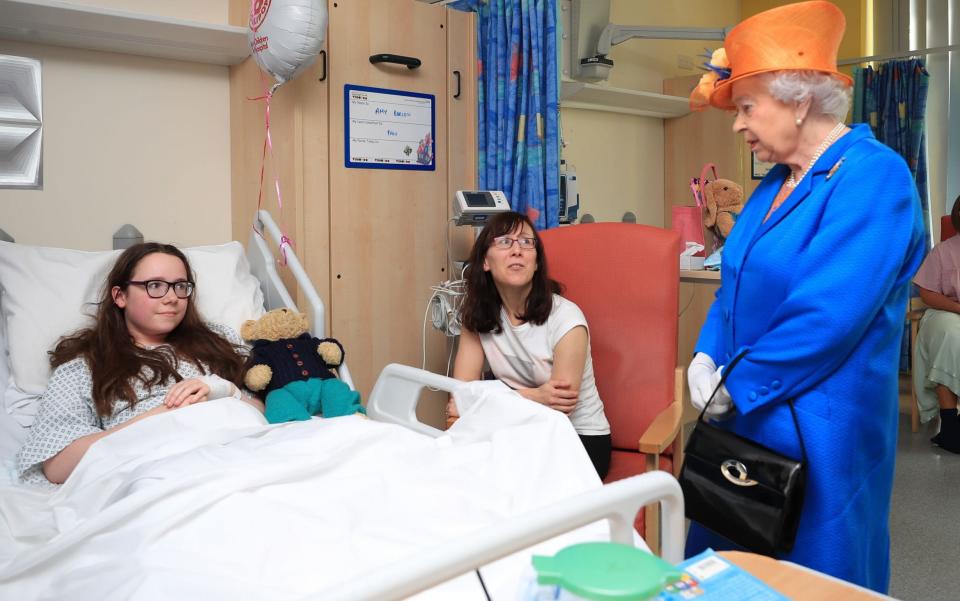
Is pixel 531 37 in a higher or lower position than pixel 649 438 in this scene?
higher

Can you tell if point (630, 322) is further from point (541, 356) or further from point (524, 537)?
point (524, 537)

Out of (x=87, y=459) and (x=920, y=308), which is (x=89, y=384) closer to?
(x=87, y=459)

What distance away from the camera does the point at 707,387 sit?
1731mm

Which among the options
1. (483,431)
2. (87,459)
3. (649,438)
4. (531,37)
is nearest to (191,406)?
(87,459)

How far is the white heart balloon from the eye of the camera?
2.32 meters

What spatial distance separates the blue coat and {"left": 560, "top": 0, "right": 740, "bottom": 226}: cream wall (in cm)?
290

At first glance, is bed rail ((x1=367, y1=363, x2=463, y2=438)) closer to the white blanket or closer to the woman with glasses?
the woman with glasses

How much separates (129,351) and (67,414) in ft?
0.78

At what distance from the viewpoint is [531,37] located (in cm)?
299

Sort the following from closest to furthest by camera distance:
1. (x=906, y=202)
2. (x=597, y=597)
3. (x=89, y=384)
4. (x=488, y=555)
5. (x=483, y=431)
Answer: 1. (x=597, y=597)
2. (x=488, y=555)
3. (x=906, y=202)
4. (x=483, y=431)
5. (x=89, y=384)

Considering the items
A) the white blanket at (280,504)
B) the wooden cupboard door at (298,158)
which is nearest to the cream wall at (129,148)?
the wooden cupboard door at (298,158)

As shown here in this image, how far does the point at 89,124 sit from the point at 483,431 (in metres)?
2.00

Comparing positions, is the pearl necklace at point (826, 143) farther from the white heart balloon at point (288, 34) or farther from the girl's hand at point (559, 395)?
the white heart balloon at point (288, 34)

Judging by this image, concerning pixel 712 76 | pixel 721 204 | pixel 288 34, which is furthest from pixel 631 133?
pixel 712 76
